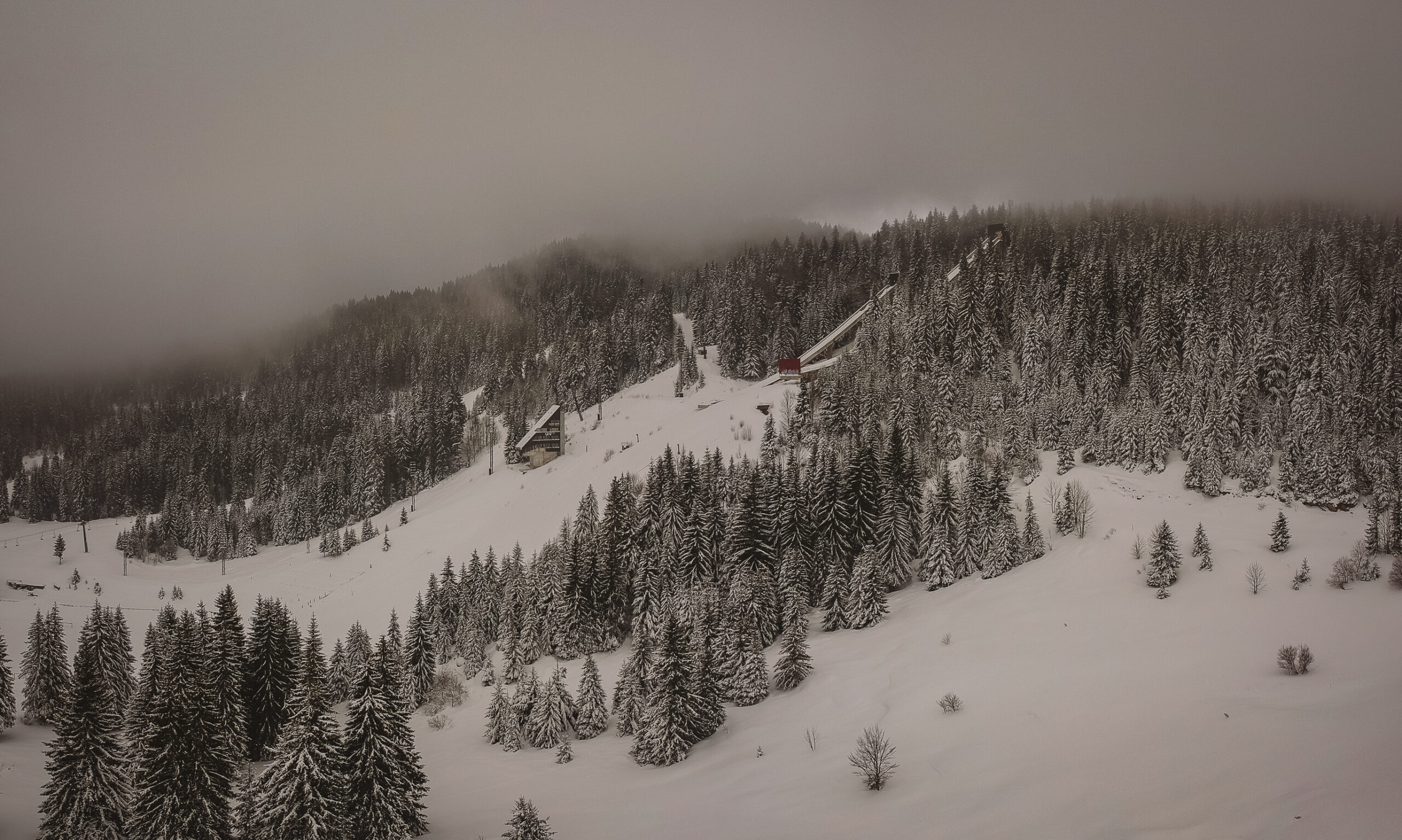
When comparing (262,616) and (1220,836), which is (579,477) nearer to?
(262,616)

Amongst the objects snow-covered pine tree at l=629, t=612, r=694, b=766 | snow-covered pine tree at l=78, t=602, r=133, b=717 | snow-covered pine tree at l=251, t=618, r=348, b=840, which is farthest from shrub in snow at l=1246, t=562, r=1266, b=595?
snow-covered pine tree at l=78, t=602, r=133, b=717

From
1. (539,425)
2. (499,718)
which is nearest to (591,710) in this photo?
(499,718)

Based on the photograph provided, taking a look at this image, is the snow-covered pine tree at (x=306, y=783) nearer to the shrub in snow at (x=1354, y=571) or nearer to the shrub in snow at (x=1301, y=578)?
the shrub in snow at (x=1301, y=578)

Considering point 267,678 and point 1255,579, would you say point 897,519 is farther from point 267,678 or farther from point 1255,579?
point 267,678

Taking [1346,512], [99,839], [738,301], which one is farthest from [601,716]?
[738,301]

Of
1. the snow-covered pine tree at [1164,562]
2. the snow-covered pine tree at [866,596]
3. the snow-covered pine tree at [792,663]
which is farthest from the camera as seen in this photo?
the snow-covered pine tree at [866,596]

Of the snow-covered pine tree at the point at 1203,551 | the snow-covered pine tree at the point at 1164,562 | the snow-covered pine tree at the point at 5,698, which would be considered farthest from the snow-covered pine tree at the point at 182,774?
the snow-covered pine tree at the point at 1203,551
